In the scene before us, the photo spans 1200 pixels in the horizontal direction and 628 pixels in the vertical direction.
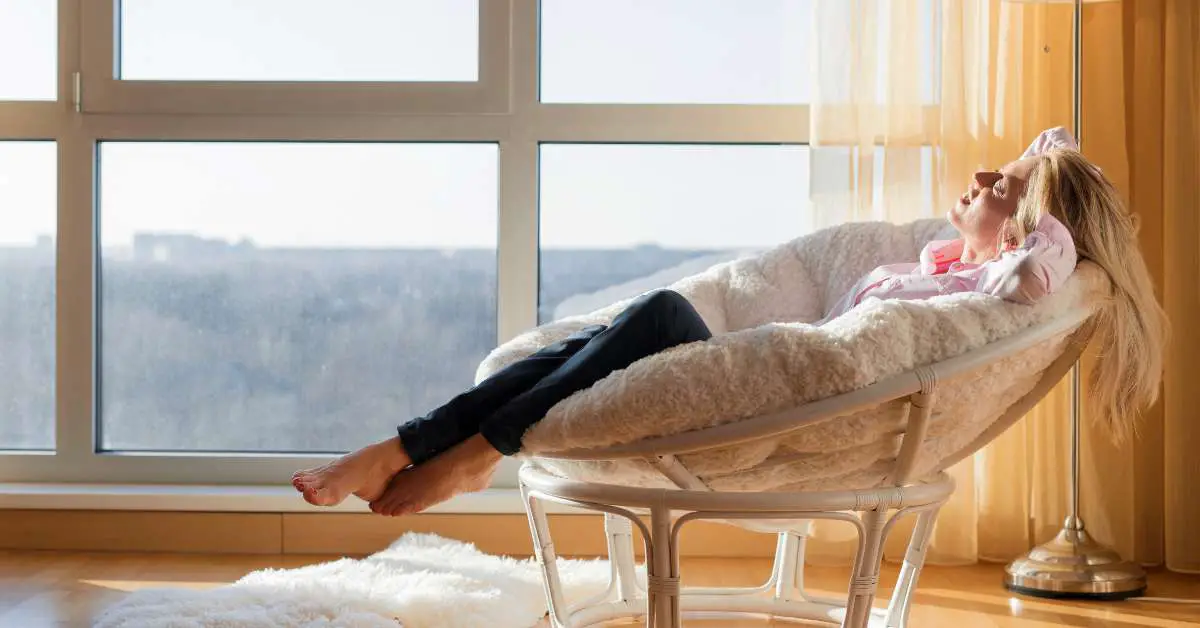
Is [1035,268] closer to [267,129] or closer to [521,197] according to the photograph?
[521,197]

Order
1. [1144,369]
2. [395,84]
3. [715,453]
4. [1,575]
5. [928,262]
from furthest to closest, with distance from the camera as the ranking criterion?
[395,84] → [1,575] → [928,262] → [1144,369] → [715,453]

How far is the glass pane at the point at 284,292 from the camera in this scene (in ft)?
9.37

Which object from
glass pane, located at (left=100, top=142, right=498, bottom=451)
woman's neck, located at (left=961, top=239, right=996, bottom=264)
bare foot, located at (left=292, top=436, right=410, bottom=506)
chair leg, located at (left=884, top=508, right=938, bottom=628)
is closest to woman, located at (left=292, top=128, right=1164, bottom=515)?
bare foot, located at (left=292, top=436, right=410, bottom=506)

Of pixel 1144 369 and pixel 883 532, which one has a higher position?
pixel 1144 369

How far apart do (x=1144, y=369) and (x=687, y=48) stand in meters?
1.57

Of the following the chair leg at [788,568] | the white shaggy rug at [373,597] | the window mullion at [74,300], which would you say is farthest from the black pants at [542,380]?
the window mullion at [74,300]

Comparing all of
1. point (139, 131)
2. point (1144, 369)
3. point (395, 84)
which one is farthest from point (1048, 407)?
point (139, 131)

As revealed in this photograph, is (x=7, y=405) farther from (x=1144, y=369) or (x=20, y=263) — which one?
(x=1144, y=369)

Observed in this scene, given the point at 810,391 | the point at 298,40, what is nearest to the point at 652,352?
the point at 810,391

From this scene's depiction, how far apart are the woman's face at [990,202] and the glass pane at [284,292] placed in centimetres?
134

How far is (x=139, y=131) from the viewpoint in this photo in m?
2.81

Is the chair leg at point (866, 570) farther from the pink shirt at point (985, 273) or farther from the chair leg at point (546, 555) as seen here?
the chair leg at point (546, 555)

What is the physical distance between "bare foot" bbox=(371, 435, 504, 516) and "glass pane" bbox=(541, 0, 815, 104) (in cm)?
148

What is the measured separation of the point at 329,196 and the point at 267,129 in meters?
0.22
